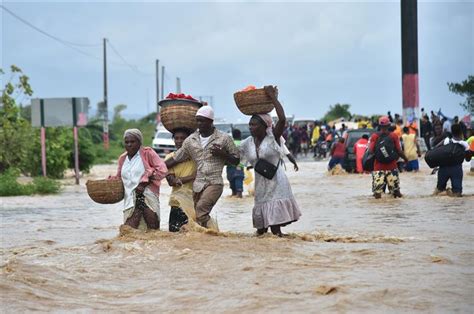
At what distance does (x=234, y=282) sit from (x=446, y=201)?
9172mm

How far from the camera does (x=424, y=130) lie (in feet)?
124

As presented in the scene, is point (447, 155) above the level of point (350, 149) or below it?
below

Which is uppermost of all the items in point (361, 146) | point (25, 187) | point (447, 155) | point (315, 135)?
point (315, 135)

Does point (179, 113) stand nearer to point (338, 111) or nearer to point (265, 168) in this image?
point (265, 168)

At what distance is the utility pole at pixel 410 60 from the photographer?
35.6 meters

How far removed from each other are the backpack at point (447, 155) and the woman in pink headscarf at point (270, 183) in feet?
21.2

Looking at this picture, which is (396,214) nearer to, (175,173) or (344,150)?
(175,173)

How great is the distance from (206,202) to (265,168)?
2.36 feet

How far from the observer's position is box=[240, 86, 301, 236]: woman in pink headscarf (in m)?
10.5

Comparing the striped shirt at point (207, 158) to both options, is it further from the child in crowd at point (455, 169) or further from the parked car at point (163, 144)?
the parked car at point (163, 144)

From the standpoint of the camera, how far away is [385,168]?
17.1 metres

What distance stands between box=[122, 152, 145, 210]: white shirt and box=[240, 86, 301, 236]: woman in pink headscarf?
1.22 m

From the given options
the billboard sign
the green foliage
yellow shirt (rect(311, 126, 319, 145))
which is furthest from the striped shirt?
yellow shirt (rect(311, 126, 319, 145))

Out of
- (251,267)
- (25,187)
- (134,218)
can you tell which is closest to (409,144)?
(25,187)
